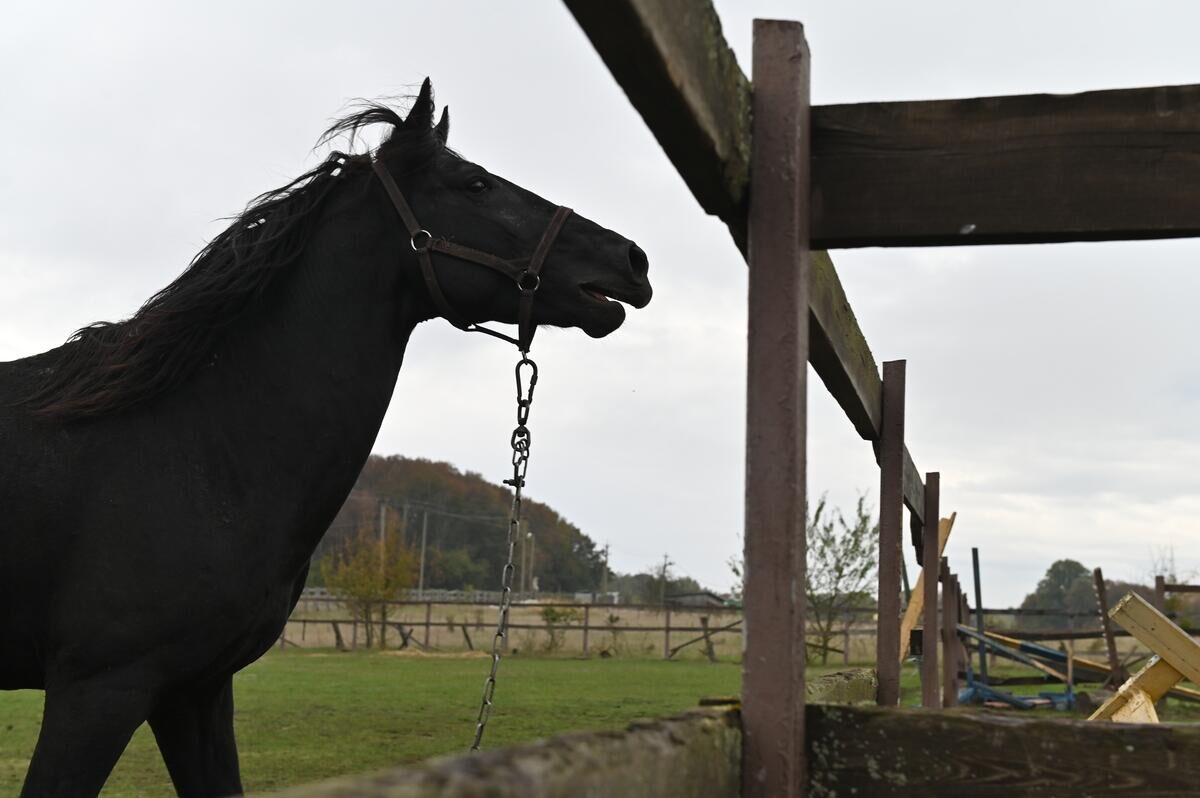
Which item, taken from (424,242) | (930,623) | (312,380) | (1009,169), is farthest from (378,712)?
(1009,169)

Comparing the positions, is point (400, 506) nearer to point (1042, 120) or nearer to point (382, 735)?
point (382, 735)

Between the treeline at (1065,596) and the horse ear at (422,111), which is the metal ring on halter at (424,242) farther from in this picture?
the treeline at (1065,596)

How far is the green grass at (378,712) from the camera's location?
767 centimetres

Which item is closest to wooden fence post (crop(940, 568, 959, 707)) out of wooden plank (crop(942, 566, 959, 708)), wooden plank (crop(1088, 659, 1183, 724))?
wooden plank (crop(942, 566, 959, 708))

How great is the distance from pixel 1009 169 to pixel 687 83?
1.91 ft

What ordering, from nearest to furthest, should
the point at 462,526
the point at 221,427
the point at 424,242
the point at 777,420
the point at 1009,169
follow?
the point at 777,420
the point at 1009,169
the point at 221,427
the point at 424,242
the point at 462,526

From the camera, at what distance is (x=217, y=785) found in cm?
315

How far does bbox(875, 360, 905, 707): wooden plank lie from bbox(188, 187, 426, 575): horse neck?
1963 mm

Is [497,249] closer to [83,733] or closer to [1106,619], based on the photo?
[83,733]

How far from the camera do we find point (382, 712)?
11688 millimetres

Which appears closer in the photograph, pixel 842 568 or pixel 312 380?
pixel 312 380

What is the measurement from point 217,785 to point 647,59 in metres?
2.59

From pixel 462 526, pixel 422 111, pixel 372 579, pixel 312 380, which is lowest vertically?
pixel 372 579

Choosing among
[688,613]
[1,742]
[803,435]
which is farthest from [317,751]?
[688,613]
